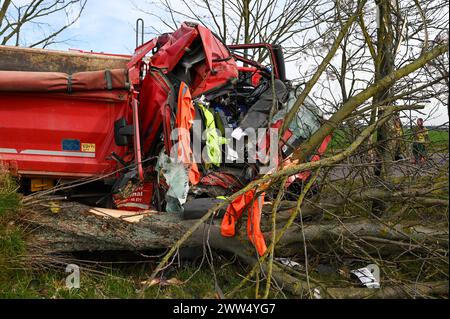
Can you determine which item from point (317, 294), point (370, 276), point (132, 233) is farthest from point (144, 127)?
point (370, 276)

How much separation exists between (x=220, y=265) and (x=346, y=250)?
1.06m

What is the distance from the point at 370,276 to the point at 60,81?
304cm

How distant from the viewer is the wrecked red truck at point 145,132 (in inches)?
159

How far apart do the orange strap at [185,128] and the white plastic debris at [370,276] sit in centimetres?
153

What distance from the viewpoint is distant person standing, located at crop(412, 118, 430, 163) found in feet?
12.2

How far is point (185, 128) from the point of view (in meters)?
3.99

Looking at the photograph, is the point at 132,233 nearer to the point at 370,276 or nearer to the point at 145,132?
the point at 145,132

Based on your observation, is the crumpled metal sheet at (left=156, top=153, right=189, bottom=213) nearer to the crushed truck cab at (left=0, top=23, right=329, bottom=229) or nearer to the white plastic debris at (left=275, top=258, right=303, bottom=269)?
the crushed truck cab at (left=0, top=23, right=329, bottom=229)

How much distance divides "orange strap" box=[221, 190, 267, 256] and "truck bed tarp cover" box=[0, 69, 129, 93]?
5.20ft

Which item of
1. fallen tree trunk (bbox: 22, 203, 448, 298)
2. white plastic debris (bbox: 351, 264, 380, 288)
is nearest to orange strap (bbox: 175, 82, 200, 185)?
fallen tree trunk (bbox: 22, 203, 448, 298)

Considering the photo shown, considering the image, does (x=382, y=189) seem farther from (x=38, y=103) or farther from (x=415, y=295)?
(x=38, y=103)

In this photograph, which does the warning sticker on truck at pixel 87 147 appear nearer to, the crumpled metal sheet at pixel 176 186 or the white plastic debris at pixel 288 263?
the crumpled metal sheet at pixel 176 186

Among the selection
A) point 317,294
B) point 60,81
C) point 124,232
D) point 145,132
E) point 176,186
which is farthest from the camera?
point 145,132

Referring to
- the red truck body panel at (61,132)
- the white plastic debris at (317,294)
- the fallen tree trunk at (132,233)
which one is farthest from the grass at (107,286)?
the red truck body panel at (61,132)
